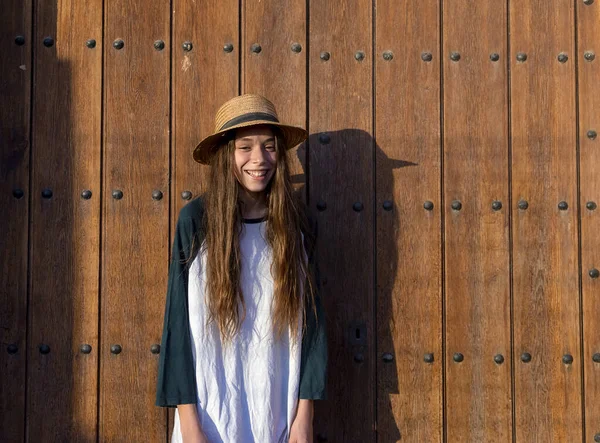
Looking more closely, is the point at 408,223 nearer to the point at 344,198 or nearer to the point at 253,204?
the point at 344,198

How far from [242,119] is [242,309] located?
0.40m

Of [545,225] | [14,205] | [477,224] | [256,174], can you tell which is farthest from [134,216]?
[545,225]

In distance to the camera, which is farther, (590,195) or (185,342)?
(590,195)

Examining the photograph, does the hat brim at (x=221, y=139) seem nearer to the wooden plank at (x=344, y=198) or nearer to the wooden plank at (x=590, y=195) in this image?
the wooden plank at (x=344, y=198)

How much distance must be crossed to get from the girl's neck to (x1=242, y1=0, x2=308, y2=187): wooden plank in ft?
0.69

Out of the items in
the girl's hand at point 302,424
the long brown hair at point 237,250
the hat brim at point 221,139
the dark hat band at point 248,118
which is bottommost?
the girl's hand at point 302,424

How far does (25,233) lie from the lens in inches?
72.9

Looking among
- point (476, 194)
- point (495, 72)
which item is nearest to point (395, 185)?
point (476, 194)

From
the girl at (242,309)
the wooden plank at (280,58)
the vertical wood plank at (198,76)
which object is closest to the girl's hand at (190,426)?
the girl at (242,309)

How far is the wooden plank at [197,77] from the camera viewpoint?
1879 mm

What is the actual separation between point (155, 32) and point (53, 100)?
0.30m

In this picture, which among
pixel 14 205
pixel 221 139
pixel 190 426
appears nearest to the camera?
pixel 190 426

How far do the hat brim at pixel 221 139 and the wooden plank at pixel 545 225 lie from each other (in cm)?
58

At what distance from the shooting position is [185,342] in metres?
1.59
